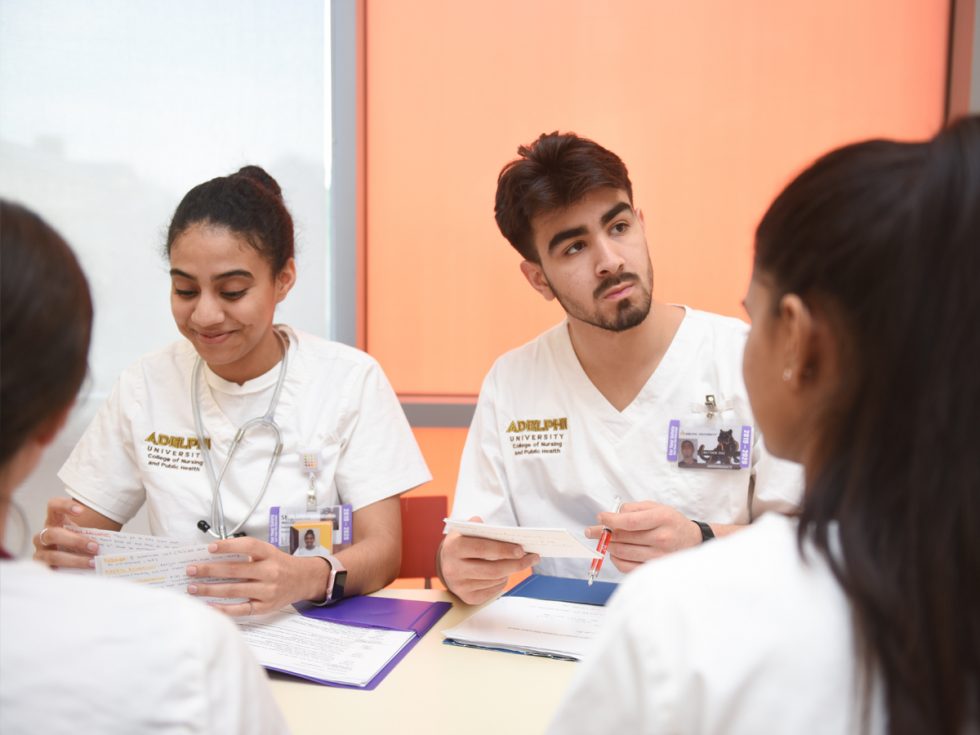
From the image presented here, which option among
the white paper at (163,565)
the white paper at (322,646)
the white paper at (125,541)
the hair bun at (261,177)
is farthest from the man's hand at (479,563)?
the hair bun at (261,177)

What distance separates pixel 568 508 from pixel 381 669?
744 millimetres

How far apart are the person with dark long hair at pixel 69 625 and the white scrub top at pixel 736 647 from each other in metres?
0.36

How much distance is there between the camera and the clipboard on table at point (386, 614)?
53.4 inches

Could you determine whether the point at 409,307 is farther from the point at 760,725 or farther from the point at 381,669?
the point at 760,725

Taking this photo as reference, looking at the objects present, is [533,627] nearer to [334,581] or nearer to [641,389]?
[334,581]

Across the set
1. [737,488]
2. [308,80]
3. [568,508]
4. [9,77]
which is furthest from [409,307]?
[9,77]

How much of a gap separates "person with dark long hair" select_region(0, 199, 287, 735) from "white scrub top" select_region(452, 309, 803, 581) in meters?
1.11

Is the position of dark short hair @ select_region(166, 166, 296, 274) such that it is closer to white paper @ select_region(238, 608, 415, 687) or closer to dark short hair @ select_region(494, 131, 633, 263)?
dark short hair @ select_region(494, 131, 633, 263)

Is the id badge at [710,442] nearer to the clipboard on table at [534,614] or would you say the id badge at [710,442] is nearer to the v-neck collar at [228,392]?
the clipboard on table at [534,614]

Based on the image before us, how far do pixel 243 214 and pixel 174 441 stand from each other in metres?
0.59

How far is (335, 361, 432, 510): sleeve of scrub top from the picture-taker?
1818mm

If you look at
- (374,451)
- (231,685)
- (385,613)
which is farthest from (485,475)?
(231,685)

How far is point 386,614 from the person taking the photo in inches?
56.9

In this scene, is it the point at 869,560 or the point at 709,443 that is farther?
the point at 709,443
